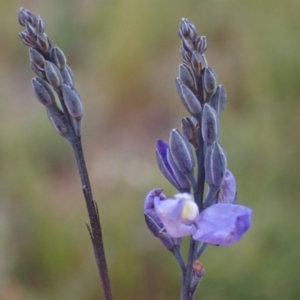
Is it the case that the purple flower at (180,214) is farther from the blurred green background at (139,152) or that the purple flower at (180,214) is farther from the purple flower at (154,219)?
the blurred green background at (139,152)

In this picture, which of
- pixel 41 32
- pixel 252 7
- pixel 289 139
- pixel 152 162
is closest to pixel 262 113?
pixel 289 139

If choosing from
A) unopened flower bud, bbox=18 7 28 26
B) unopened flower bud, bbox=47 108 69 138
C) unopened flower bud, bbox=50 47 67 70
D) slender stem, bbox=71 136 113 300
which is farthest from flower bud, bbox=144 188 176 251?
unopened flower bud, bbox=18 7 28 26

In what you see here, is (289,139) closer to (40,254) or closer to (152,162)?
(152,162)

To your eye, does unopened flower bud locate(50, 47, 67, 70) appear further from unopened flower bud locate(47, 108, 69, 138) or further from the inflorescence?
the inflorescence

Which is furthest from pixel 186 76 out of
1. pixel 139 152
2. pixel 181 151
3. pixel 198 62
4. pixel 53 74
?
pixel 139 152

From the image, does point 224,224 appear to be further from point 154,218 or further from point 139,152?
point 139,152

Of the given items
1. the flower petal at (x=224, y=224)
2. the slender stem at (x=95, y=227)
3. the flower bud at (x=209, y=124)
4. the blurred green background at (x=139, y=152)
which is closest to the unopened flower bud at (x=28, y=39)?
the slender stem at (x=95, y=227)

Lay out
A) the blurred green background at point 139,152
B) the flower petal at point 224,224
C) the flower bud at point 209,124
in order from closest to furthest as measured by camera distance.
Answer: the flower petal at point 224,224
the flower bud at point 209,124
the blurred green background at point 139,152
